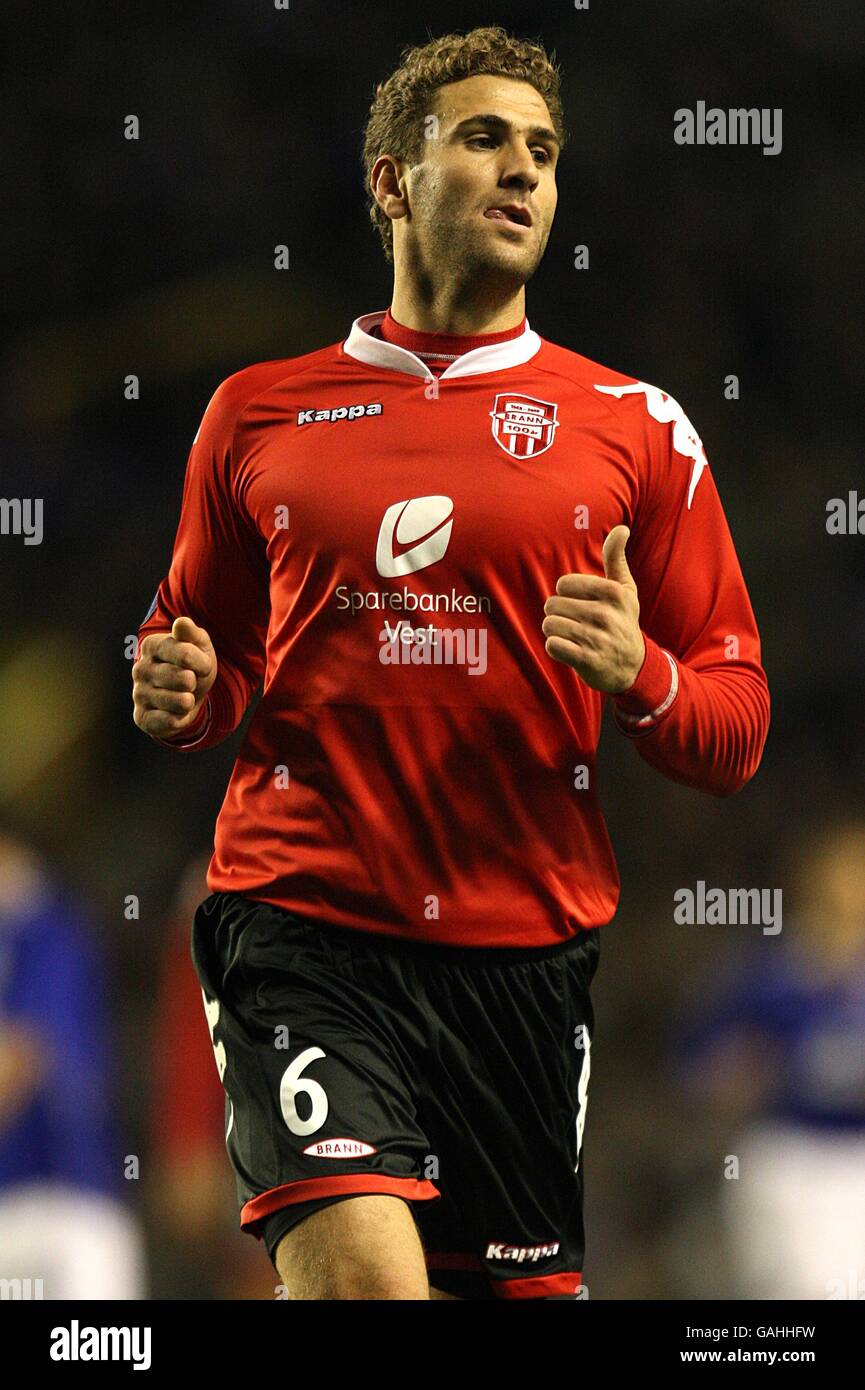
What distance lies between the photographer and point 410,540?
3010mm

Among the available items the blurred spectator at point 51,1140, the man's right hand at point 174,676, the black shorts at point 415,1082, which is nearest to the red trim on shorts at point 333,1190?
the black shorts at point 415,1082

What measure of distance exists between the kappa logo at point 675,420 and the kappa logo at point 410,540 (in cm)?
48

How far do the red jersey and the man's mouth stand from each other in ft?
0.73

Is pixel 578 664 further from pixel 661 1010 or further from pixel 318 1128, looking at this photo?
pixel 661 1010

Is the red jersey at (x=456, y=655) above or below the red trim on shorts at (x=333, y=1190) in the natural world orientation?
above

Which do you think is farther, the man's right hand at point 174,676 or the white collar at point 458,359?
the white collar at point 458,359

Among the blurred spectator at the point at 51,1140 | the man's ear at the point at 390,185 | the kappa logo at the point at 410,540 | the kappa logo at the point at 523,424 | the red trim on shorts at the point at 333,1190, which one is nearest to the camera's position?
the red trim on shorts at the point at 333,1190

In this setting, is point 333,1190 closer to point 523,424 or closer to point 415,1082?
point 415,1082

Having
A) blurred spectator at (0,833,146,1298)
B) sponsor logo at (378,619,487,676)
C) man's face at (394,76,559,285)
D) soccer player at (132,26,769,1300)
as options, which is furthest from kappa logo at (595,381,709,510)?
blurred spectator at (0,833,146,1298)

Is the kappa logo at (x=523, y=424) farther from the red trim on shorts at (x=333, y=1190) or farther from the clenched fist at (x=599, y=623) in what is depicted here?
the red trim on shorts at (x=333, y=1190)

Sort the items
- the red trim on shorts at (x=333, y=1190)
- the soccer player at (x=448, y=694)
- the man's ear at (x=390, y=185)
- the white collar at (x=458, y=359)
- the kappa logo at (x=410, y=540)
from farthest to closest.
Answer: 1. the man's ear at (x=390, y=185)
2. the white collar at (x=458, y=359)
3. the kappa logo at (x=410, y=540)
4. the soccer player at (x=448, y=694)
5. the red trim on shorts at (x=333, y=1190)

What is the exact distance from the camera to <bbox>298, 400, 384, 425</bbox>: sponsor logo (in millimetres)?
3180

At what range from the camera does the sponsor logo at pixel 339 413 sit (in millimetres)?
3180

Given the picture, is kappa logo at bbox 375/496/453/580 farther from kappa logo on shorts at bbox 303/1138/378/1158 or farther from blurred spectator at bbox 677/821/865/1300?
blurred spectator at bbox 677/821/865/1300
